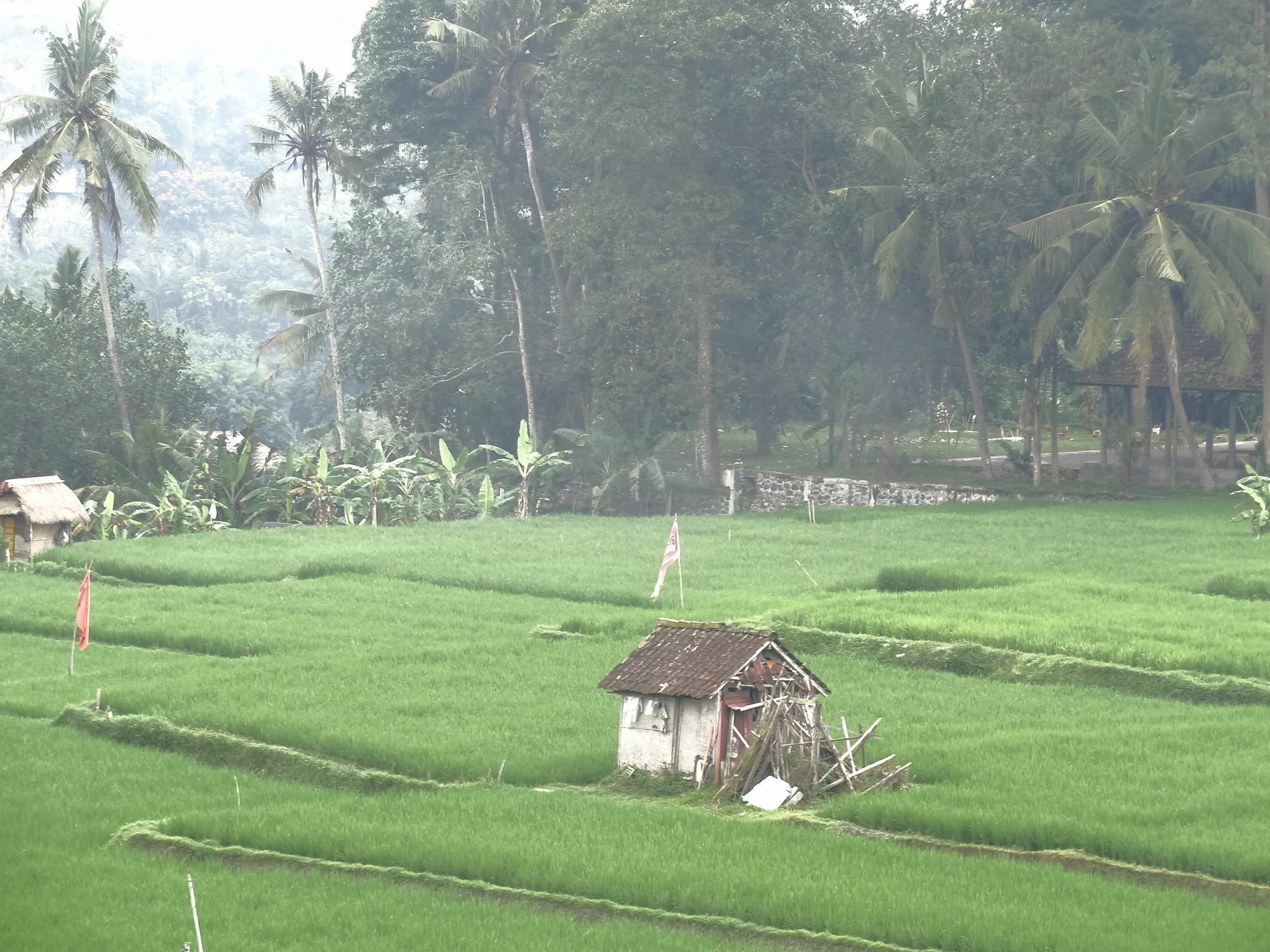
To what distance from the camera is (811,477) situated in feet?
129

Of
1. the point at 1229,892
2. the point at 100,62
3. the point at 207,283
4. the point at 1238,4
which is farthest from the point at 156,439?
the point at 207,283

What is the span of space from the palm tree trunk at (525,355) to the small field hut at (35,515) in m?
13.2

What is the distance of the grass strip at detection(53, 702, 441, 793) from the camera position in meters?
15.4

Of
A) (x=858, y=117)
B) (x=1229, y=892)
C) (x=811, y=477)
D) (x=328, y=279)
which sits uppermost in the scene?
(x=858, y=117)

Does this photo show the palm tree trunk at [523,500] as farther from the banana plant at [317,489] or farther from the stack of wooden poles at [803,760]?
the stack of wooden poles at [803,760]

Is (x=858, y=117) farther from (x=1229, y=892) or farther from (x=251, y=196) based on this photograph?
(x=1229, y=892)

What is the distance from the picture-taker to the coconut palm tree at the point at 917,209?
35.5m

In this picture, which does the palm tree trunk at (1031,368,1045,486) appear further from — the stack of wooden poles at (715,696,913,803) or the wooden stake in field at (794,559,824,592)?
the stack of wooden poles at (715,696,913,803)

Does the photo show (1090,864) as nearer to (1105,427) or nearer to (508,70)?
(1105,427)

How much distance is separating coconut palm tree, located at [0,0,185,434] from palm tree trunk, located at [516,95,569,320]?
893cm

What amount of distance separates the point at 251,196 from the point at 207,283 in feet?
161

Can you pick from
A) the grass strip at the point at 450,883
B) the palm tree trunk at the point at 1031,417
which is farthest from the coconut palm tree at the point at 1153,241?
the grass strip at the point at 450,883

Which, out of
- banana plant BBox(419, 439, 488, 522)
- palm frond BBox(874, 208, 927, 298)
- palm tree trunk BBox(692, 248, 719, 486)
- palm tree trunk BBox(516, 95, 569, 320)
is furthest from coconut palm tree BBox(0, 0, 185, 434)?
palm frond BBox(874, 208, 927, 298)

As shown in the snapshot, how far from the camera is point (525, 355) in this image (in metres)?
43.5
